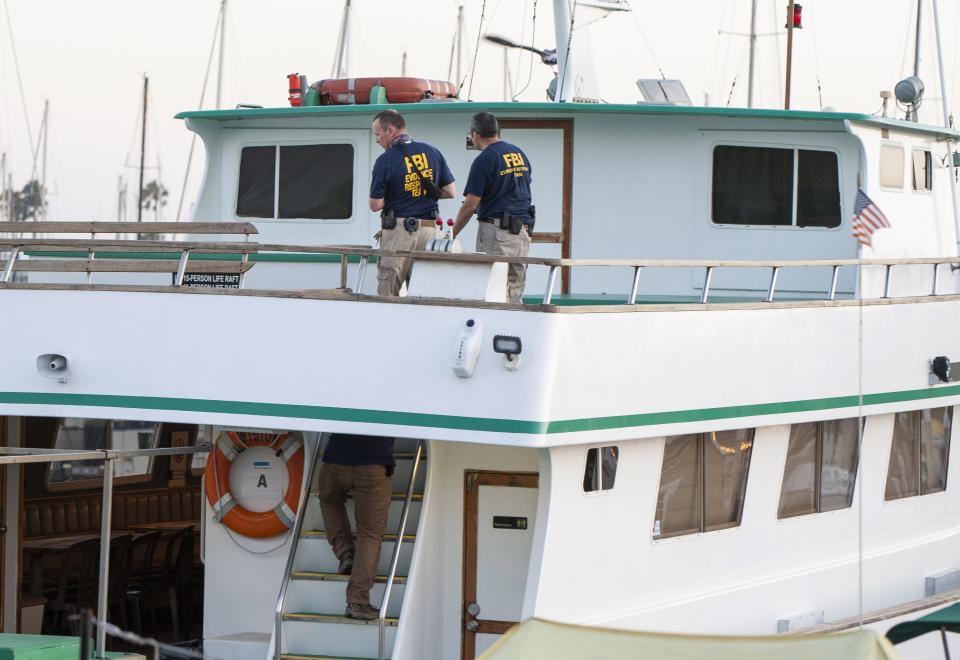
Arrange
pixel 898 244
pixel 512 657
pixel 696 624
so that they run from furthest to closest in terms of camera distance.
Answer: pixel 898 244 < pixel 696 624 < pixel 512 657

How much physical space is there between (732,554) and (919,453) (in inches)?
104

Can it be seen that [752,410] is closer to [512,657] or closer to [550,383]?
[550,383]

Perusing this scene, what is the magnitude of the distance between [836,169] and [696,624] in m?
4.32

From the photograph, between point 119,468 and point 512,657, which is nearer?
point 512,657

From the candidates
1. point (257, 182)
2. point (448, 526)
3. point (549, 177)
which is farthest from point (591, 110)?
point (448, 526)

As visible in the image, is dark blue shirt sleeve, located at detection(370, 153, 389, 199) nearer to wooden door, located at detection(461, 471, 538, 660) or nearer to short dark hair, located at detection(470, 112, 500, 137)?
short dark hair, located at detection(470, 112, 500, 137)

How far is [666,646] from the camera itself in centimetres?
587

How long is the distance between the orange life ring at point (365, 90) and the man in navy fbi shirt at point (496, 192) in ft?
8.21

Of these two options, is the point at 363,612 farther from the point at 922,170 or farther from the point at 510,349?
the point at 922,170

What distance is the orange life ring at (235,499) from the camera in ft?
29.0

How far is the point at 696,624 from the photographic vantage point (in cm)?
840

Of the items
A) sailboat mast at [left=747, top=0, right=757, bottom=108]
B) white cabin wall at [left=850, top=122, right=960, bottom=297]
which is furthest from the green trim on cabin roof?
sailboat mast at [left=747, top=0, right=757, bottom=108]

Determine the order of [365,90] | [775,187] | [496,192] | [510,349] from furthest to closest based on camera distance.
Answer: [365,90] → [775,187] → [496,192] → [510,349]

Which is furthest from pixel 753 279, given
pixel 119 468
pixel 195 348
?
pixel 119 468
